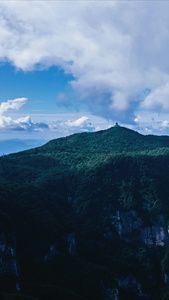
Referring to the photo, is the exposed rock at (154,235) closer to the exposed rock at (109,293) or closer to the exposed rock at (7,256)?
the exposed rock at (109,293)

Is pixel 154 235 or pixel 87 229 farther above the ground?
pixel 87 229

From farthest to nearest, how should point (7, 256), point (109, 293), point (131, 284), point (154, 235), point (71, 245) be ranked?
point (154, 235) → point (131, 284) → point (71, 245) → point (109, 293) → point (7, 256)

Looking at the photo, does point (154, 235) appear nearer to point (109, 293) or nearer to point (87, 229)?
point (87, 229)

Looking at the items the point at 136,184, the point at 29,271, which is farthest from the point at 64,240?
the point at 136,184

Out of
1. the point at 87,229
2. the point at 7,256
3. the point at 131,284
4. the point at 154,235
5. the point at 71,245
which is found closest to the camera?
the point at 7,256

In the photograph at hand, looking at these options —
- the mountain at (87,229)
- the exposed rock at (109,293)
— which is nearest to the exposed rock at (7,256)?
the mountain at (87,229)

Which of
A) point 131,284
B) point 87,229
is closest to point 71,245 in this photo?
point 131,284

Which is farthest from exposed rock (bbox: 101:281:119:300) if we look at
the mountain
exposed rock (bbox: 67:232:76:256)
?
exposed rock (bbox: 67:232:76:256)

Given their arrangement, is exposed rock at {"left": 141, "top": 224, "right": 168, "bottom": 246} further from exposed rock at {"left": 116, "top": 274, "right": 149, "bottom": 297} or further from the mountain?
exposed rock at {"left": 116, "top": 274, "right": 149, "bottom": 297}
